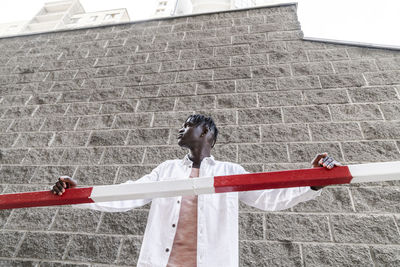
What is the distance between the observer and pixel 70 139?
2.84 meters

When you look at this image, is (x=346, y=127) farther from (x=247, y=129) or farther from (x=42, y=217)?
(x=42, y=217)

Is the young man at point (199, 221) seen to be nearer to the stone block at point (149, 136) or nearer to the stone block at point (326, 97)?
the stone block at point (149, 136)

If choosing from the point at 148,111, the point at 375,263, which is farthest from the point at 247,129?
the point at 375,263

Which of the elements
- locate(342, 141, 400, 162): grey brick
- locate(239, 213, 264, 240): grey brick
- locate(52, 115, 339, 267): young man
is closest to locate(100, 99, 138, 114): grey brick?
locate(52, 115, 339, 267): young man

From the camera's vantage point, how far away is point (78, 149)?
273cm

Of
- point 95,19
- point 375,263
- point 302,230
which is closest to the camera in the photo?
point 375,263

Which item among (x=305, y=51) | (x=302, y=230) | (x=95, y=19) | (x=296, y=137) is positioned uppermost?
(x=95, y=19)

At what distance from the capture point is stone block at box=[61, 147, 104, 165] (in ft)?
8.62

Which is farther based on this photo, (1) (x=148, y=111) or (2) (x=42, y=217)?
(1) (x=148, y=111)

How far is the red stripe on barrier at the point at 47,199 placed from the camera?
131cm

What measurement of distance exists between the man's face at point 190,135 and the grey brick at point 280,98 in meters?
0.98

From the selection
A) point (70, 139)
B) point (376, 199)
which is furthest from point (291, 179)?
point (70, 139)

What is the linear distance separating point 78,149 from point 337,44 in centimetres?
267

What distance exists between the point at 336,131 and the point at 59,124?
8.38ft
